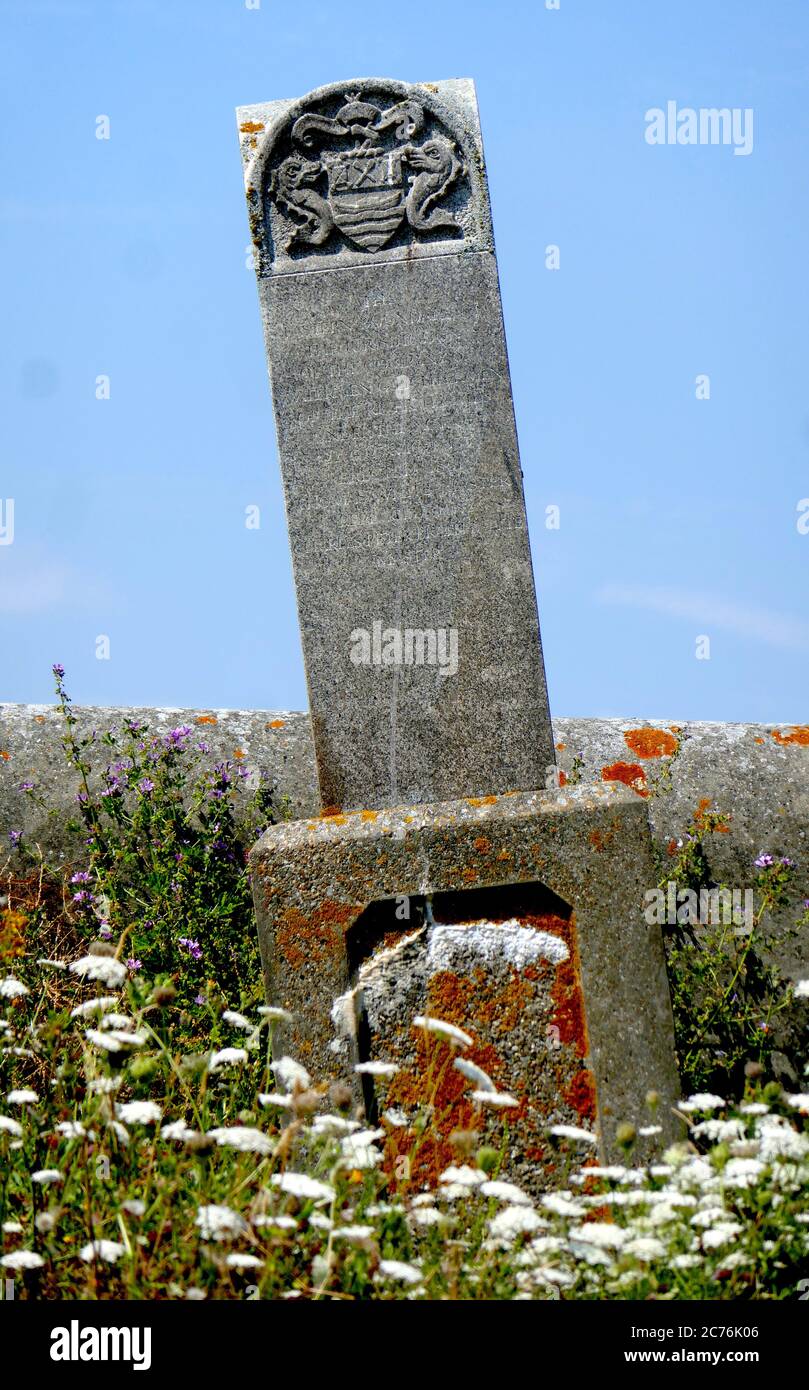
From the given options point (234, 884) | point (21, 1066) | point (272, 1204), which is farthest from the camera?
point (234, 884)

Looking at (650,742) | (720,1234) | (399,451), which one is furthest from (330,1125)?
Answer: (650,742)

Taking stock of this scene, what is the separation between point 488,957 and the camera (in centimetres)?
326

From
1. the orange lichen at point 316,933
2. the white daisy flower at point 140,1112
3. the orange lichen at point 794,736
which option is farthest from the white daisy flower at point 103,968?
the orange lichen at point 794,736

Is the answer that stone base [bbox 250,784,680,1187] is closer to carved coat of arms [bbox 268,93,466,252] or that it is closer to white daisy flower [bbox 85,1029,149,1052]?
white daisy flower [bbox 85,1029,149,1052]

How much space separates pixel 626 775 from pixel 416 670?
1631mm

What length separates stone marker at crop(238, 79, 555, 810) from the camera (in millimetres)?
3652

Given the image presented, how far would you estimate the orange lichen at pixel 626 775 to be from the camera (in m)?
4.98

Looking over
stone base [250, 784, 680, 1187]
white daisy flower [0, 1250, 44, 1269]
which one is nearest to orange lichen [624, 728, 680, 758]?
stone base [250, 784, 680, 1187]

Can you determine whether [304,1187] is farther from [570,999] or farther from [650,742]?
[650,742]

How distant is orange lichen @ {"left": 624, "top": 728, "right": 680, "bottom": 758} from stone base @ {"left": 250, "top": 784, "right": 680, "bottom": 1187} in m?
1.86

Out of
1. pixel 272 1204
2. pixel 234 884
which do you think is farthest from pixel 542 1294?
pixel 234 884

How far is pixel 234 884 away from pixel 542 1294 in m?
2.55
